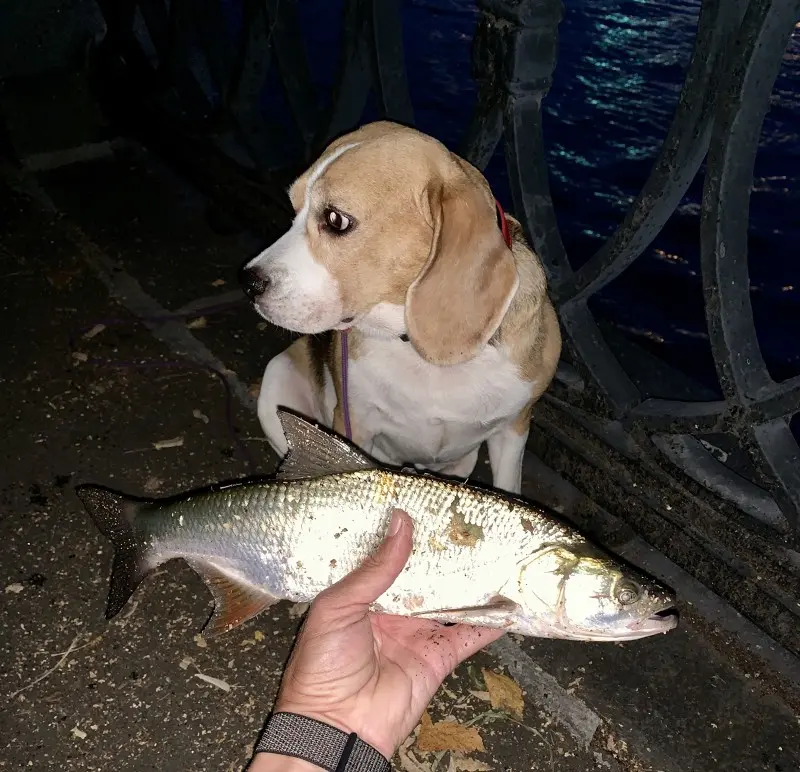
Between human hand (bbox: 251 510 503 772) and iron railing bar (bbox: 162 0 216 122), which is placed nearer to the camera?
human hand (bbox: 251 510 503 772)

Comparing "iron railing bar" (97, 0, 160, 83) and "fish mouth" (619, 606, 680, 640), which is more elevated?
"iron railing bar" (97, 0, 160, 83)

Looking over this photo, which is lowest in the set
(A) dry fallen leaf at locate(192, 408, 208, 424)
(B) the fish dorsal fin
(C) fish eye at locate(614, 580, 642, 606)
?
(A) dry fallen leaf at locate(192, 408, 208, 424)

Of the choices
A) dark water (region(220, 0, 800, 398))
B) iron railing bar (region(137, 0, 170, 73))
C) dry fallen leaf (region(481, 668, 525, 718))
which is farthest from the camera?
dark water (region(220, 0, 800, 398))

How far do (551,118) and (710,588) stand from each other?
4.95 meters

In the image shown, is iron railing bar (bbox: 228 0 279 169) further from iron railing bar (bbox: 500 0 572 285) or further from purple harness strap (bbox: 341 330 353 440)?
purple harness strap (bbox: 341 330 353 440)

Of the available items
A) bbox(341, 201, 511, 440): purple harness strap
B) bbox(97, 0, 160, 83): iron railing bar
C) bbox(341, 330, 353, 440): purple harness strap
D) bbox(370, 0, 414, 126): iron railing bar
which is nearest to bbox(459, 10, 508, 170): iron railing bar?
bbox(341, 201, 511, 440): purple harness strap

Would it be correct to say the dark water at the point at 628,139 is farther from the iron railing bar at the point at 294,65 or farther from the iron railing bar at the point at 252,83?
the iron railing bar at the point at 294,65

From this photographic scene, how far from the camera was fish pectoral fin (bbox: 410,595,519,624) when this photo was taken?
5.71 ft

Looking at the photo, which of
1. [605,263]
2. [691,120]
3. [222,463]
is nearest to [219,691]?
[222,463]

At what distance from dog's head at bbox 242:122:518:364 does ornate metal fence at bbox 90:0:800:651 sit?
414mm

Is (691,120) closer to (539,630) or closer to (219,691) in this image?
(539,630)

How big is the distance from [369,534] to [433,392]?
0.79 meters

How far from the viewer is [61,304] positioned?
3.84 metres

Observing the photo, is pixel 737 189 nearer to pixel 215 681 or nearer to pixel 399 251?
pixel 399 251
